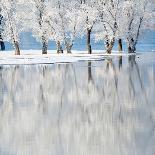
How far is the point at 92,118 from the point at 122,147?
3.86m

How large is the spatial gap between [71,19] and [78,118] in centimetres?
5233

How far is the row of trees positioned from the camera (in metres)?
64.8

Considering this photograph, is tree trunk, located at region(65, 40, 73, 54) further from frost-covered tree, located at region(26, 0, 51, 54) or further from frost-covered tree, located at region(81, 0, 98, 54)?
frost-covered tree, located at region(26, 0, 51, 54)

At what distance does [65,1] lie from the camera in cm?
6781

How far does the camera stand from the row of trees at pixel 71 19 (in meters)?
64.8

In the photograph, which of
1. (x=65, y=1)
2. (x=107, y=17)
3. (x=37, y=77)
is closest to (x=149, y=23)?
(x=107, y=17)

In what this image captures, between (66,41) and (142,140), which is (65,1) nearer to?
(66,41)

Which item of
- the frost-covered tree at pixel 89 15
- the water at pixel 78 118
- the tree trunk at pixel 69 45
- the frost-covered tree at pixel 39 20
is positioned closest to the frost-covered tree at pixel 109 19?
the frost-covered tree at pixel 89 15

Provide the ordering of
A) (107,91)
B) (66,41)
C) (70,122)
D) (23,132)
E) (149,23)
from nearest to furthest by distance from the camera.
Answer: (23,132)
(70,122)
(107,91)
(66,41)
(149,23)

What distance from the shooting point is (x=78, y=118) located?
47.2ft

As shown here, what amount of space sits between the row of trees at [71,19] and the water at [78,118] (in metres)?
40.8

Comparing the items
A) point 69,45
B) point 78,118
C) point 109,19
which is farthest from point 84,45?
point 78,118

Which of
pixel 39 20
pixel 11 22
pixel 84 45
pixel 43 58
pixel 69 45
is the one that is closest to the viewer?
pixel 43 58

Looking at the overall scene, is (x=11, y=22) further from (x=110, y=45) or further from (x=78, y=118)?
(x=78, y=118)
